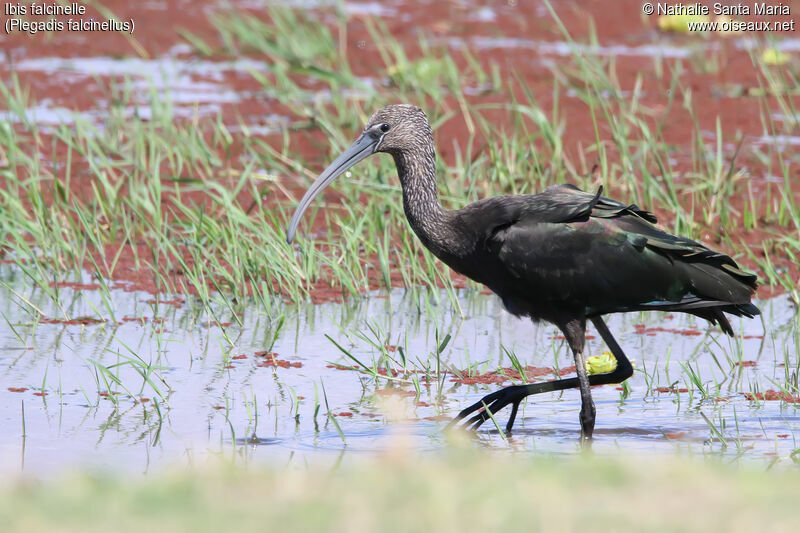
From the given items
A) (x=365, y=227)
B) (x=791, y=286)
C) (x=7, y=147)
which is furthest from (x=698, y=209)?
(x=7, y=147)

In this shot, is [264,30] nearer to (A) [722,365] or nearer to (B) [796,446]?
(A) [722,365]

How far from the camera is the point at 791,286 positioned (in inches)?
296

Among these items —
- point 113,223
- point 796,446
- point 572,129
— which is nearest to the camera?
point 796,446

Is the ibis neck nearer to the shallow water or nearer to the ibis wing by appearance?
the ibis wing

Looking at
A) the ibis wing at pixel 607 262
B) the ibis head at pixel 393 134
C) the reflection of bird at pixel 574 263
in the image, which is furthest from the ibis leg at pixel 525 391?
the ibis head at pixel 393 134

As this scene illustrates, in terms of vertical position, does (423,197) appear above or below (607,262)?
above

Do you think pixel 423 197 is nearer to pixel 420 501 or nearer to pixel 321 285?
pixel 321 285

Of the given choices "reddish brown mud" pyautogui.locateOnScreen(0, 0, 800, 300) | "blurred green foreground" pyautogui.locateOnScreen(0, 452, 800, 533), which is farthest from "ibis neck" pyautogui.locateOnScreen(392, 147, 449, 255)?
"blurred green foreground" pyautogui.locateOnScreen(0, 452, 800, 533)

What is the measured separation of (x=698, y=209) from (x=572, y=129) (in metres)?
2.57

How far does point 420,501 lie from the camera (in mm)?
3404

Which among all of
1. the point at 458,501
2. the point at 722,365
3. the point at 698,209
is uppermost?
the point at 698,209

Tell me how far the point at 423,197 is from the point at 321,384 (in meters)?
0.94

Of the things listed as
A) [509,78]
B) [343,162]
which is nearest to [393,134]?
[343,162]

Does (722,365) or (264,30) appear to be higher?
(264,30)
